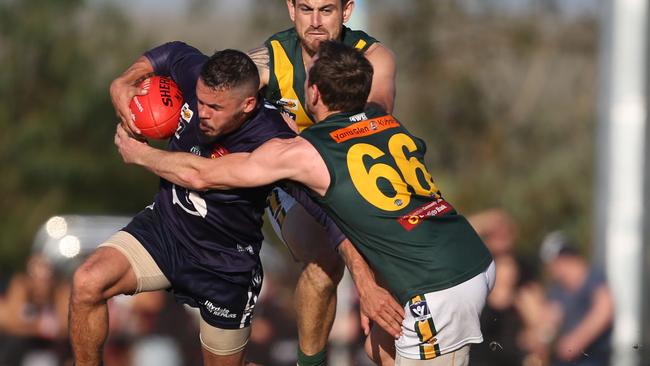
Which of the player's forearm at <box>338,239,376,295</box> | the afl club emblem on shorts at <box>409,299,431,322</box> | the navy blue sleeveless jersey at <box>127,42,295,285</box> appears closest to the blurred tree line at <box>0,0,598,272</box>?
the navy blue sleeveless jersey at <box>127,42,295,285</box>

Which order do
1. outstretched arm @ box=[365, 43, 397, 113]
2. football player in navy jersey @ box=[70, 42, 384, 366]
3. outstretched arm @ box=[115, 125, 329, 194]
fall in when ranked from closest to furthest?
outstretched arm @ box=[115, 125, 329, 194] < football player in navy jersey @ box=[70, 42, 384, 366] < outstretched arm @ box=[365, 43, 397, 113]

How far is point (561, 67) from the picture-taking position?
110 ft

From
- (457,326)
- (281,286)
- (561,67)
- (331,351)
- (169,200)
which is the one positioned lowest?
(561,67)

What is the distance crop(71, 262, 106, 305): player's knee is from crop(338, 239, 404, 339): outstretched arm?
1.42 m

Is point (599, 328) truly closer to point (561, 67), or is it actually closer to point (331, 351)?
point (331, 351)

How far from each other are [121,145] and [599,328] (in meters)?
5.66

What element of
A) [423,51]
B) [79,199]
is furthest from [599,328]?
[423,51]

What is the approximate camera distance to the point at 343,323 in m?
11.2

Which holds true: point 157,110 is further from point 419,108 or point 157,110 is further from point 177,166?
point 419,108

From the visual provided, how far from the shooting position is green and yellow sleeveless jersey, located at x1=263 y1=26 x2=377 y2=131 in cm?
724

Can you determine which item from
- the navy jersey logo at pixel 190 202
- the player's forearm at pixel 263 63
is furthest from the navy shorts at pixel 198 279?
the player's forearm at pixel 263 63

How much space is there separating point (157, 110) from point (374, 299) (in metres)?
1.64

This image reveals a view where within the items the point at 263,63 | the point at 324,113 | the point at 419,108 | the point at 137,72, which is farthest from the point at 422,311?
the point at 419,108

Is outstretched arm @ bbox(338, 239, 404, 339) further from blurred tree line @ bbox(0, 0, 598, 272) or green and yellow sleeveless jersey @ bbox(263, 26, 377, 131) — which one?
blurred tree line @ bbox(0, 0, 598, 272)
